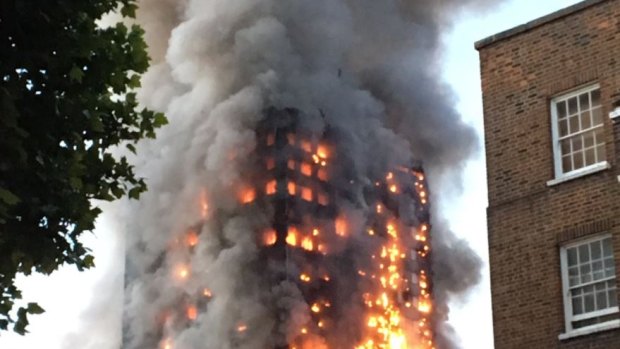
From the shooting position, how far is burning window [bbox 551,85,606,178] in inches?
701

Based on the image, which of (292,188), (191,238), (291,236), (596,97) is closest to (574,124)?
(596,97)

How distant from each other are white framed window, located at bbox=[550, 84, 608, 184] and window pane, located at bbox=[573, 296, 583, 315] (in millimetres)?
1848

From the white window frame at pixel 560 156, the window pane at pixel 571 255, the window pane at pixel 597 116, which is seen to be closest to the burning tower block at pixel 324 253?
the white window frame at pixel 560 156

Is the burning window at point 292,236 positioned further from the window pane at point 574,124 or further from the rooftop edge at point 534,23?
the window pane at point 574,124

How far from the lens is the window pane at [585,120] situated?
1799 centimetres

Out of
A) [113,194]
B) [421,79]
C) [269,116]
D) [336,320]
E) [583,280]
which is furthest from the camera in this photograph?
[421,79]

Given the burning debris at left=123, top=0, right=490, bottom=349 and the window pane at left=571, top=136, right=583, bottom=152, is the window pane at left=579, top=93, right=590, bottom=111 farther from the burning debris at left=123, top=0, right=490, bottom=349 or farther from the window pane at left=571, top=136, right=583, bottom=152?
the burning debris at left=123, top=0, right=490, bottom=349

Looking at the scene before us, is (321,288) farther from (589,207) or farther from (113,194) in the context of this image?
(113,194)

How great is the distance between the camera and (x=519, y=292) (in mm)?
17812

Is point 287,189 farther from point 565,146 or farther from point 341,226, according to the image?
point 565,146

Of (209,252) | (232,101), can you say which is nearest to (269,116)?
(232,101)

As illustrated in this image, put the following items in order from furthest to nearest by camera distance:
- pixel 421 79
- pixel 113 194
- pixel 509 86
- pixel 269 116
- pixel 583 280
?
pixel 421 79, pixel 269 116, pixel 509 86, pixel 583 280, pixel 113 194

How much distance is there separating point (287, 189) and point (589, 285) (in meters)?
31.3

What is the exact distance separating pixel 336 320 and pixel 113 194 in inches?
1384
